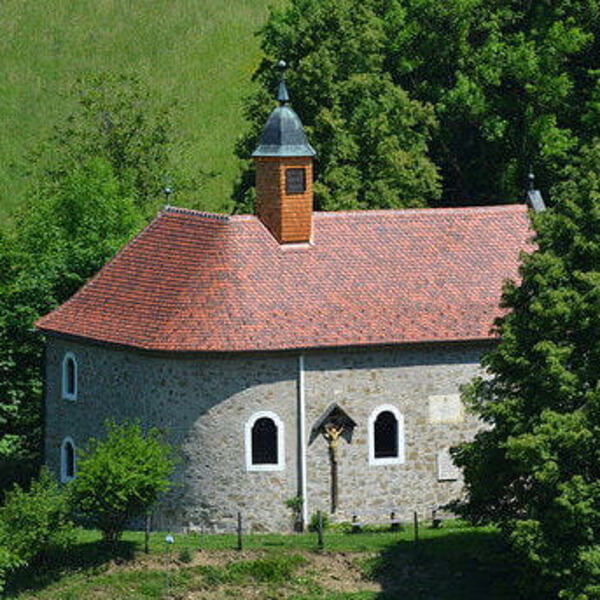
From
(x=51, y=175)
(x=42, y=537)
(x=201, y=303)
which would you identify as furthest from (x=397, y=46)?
(x=42, y=537)

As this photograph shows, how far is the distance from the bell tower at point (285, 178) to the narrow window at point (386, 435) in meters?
5.38

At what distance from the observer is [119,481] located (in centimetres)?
3997

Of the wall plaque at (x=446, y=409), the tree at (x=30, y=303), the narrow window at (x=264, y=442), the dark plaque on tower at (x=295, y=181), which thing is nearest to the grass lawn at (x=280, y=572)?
the narrow window at (x=264, y=442)

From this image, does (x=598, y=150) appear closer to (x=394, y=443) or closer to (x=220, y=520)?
(x=394, y=443)

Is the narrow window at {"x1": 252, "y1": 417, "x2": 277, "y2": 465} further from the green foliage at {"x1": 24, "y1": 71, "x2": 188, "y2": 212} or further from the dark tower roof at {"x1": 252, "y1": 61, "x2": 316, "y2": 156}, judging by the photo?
the green foliage at {"x1": 24, "y1": 71, "x2": 188, "y2": 212}

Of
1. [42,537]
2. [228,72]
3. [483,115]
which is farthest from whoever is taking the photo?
[228,72]

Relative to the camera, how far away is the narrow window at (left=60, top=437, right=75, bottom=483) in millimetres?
46875

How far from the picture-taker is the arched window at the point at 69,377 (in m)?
46.3

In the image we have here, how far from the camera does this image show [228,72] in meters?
80.2

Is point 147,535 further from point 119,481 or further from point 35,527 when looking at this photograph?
point 35,527

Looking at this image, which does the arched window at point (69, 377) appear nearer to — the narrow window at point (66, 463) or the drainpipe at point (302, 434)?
the narrow window at point (66, 463)

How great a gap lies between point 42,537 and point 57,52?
147 feet

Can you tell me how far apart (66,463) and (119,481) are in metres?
7.46

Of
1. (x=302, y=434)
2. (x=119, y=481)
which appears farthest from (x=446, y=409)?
(x=119, y=481)
